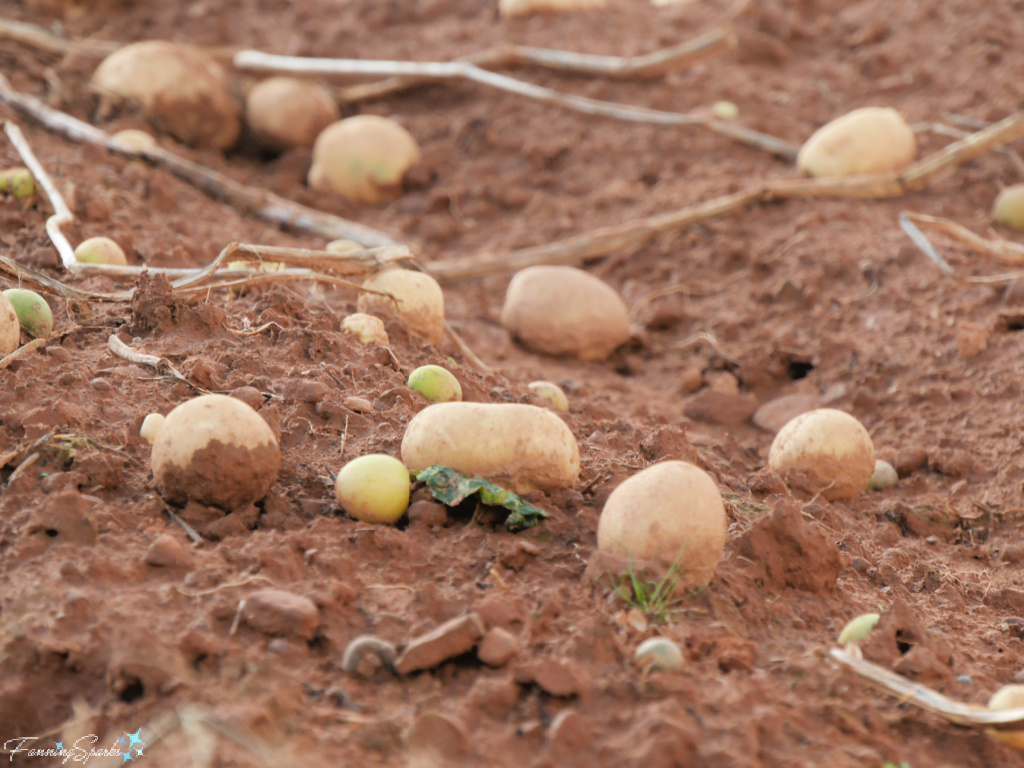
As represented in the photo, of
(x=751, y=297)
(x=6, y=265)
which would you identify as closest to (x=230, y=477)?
(x=6, y=265)

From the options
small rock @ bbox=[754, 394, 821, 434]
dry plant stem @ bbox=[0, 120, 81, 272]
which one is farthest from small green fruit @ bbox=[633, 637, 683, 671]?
dry plant stem @ bbox=[0, 120, 81, 272]

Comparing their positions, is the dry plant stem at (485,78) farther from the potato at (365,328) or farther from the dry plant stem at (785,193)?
the potato at (365,328)

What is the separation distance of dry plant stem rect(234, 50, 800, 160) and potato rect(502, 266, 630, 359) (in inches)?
67.3

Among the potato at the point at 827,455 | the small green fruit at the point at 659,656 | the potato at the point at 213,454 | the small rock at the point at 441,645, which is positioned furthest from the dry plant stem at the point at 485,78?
the small rock at the point at 441,645

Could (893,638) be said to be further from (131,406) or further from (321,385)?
(131,406)

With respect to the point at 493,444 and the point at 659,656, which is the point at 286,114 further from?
the point at 659,656

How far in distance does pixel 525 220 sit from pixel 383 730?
396 cm

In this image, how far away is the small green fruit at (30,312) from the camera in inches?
110

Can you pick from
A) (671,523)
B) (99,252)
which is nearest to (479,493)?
(671,523)

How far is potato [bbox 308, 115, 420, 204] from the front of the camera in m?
5.47

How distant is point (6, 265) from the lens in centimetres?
296

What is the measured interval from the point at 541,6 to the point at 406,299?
388cm

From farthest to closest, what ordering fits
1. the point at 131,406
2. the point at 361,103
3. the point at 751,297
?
the point at 361,103 < the point at 751,297 < the point at 131,406

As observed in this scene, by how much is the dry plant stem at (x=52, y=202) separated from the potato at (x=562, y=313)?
1709mm
